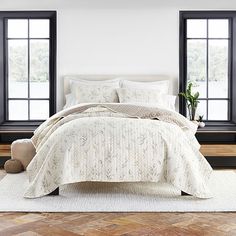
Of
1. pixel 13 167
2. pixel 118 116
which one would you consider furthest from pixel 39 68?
pixel 118 116

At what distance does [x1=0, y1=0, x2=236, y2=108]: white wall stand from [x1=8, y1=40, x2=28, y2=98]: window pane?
0.55 metres

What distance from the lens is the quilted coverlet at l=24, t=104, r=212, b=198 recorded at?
15.1 feet

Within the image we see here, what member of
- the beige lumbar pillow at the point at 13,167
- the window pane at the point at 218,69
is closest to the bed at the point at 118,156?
the beige lumbar pillow at the point at 13,167

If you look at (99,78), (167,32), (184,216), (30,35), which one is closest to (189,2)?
(167,32)

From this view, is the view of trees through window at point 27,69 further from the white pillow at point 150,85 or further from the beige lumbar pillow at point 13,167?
the beige lumbar pillow at point 13,167

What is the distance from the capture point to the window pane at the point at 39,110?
7.59 m

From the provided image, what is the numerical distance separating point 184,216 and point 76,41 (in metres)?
3.80

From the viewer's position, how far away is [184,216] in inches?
162

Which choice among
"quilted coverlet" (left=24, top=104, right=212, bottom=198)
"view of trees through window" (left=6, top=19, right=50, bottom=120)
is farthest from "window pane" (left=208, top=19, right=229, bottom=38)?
"quilted coverlet" (left=24, top=104, right=212, bottom=198)

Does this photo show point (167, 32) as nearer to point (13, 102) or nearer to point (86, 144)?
point (13, 102)

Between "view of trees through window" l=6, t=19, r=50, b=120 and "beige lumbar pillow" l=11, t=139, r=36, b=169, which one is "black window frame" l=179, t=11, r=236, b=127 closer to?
"view of trees through window" l=6, t=19, r=50, b=120

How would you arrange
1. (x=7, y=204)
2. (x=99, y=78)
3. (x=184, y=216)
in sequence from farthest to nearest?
(x=99, y=78), (x=7, y=204), (x=184, y=216)

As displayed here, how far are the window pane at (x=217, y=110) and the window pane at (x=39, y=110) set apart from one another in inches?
87.7

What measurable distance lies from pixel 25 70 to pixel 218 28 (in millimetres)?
2693
